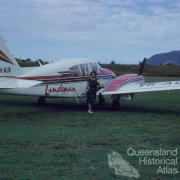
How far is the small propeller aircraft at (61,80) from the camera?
16875 mm

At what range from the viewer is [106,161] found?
8.39 meters

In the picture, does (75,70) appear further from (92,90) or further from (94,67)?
(94,67)

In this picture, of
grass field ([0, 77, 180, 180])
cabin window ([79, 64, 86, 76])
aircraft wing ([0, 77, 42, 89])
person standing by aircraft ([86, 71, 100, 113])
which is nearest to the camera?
grass field ([0, 77, 180, 180])

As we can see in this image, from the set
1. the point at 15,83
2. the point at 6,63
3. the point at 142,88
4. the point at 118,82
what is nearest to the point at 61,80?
the point at 6,63

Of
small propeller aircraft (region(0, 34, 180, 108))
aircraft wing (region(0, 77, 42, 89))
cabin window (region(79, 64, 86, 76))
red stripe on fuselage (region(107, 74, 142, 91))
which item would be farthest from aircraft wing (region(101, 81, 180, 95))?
aircraft wing (region(0, 77, 42, 89))

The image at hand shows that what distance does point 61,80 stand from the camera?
17359mm

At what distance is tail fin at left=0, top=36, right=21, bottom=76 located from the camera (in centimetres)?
1700

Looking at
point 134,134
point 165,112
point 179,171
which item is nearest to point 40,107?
point 165,112

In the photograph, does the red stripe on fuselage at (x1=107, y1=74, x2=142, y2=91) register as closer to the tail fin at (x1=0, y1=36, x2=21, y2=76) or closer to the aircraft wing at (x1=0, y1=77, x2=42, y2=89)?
the aircraft wing at (x1=0, y1=77, x2=42, y2=89)

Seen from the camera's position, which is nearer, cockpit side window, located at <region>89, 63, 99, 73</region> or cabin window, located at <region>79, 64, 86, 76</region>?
cabin window, located at <region>79, 64, 86, 76</region>

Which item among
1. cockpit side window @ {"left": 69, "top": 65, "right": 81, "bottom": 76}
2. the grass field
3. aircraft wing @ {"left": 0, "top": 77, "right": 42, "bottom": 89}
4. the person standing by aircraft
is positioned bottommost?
the grass field

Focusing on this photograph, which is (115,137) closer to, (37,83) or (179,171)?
(179,171)

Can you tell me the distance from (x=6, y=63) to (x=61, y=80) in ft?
6.94

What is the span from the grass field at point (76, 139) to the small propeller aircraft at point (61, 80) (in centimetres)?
70
